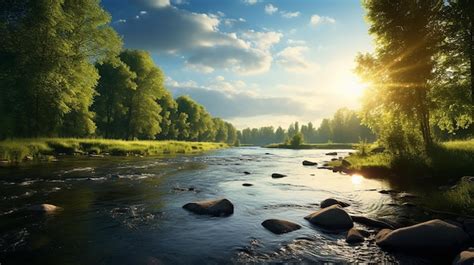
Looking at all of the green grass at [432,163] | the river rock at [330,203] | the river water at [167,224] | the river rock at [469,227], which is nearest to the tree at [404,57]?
the green grass at [432,163]

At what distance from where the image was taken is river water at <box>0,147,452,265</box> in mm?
6816

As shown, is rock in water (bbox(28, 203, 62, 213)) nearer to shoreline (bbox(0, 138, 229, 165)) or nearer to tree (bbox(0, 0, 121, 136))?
shoreline (bbox(0, 138, 229, 165))

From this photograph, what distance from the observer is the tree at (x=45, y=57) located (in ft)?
87.0

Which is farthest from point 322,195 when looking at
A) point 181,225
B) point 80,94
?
point 80,94

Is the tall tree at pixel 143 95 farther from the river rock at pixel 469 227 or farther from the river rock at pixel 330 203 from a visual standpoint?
the river rock at pixel 469 227

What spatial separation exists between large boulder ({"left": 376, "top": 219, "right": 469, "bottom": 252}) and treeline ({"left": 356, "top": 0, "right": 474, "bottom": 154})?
50.6 ft

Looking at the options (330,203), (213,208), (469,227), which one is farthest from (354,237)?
(213,208)

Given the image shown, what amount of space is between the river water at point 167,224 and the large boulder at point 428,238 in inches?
14.8

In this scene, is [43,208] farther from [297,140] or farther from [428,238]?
[297,140]

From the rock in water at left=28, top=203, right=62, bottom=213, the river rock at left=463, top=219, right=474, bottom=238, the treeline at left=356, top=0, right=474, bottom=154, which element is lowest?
the rock in water at left=28, top=203, right=62, bottom=213

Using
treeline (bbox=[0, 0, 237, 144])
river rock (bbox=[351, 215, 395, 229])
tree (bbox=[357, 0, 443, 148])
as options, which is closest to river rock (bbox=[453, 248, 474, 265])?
river rock (bbox=[351, 215, 395, 229])

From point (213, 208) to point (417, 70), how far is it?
62.8ft

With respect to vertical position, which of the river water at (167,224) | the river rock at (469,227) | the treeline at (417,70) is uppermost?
the treeline at (417,70)

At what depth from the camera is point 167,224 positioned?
30.3 ft
